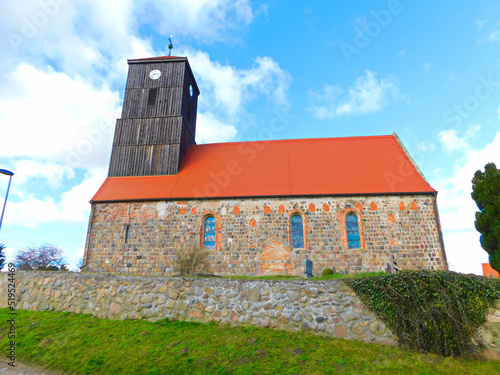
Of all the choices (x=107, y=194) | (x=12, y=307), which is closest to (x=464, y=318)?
(x=12, y=307)

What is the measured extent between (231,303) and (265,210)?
25.7 ft

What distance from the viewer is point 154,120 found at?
19953mm

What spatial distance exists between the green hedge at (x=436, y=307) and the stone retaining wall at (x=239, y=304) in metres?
0.32

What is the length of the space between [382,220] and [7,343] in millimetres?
15027

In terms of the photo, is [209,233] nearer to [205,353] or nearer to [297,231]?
[297,231]

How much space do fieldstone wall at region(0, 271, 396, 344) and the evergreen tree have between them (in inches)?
302

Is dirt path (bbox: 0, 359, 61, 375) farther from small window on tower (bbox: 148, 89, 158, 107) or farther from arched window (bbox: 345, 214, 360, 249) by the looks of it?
small window on tower (bbox: 148, 89, 158, 107)

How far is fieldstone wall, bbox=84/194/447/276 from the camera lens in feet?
48.2

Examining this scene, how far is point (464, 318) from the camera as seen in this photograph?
6.86 metres

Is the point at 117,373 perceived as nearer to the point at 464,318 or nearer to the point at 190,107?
the point at 464,318

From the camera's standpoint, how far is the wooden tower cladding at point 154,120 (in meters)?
18.9

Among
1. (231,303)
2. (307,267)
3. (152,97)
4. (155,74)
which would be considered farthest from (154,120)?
(231,303)

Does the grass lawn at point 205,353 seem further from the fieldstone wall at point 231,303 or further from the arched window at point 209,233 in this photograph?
the arched window at point 209,233

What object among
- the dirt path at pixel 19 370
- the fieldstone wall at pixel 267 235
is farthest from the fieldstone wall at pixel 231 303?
the fieldstone wall at pixel 267 235
